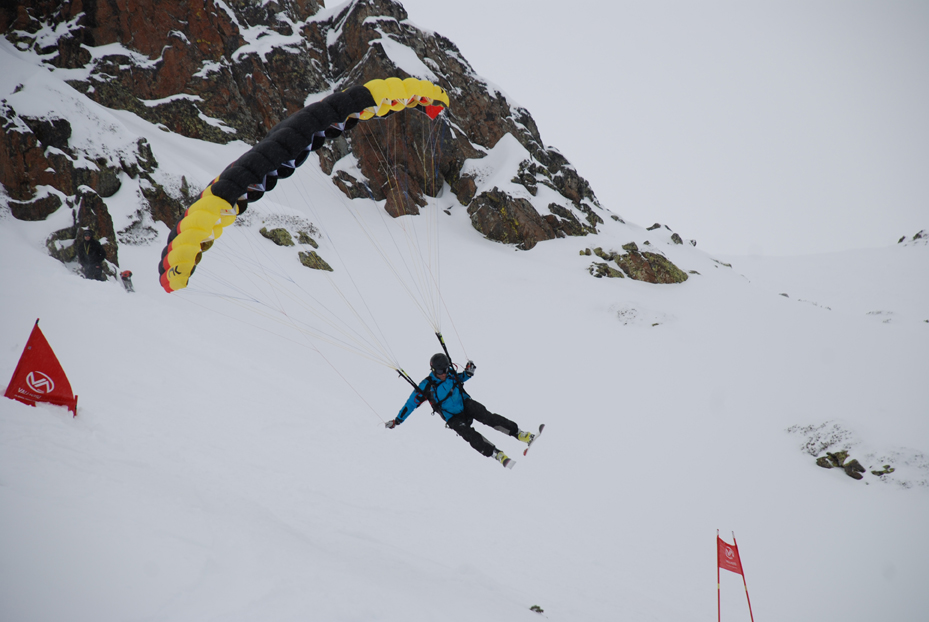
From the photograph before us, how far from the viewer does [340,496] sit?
216 inches

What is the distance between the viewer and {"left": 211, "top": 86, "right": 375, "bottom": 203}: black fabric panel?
245 inches

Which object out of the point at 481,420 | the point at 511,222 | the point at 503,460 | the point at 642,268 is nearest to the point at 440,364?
the point at 481,420

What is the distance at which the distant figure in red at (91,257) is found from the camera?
10.2 metres

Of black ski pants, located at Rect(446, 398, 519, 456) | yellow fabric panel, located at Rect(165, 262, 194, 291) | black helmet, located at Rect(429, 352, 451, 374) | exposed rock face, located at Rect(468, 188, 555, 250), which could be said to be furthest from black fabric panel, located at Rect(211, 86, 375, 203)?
exposed rock face, located at Rect(468, 188, 555, 250)

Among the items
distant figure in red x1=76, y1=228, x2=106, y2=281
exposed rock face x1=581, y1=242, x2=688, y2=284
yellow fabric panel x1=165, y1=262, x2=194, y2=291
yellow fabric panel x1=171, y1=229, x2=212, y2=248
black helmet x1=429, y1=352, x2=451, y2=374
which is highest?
exposed rock face x1=581, y1=242, x2=688, y2=284

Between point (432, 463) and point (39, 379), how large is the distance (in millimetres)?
5506

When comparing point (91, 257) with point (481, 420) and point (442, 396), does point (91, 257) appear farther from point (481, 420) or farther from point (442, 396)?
point (481, 420)

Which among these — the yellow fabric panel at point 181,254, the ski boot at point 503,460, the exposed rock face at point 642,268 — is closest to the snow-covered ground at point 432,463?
the ski boot at point 503,460

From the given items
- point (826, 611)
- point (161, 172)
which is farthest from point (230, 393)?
point (161, 172)

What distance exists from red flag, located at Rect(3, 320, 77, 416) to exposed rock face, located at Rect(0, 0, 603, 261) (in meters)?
21.1

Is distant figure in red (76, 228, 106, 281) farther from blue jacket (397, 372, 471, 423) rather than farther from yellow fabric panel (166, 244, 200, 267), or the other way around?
blue jacket (397, 372, 471, 423)

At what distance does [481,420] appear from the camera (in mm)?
6160

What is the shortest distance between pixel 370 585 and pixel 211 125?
109ft

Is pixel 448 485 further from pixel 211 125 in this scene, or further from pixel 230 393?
pixel 211 125
